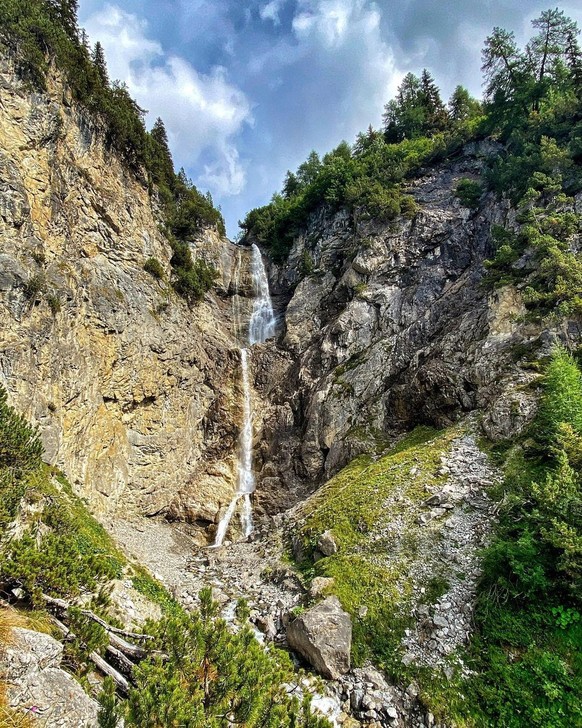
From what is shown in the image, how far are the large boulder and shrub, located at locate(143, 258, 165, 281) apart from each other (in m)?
24.8

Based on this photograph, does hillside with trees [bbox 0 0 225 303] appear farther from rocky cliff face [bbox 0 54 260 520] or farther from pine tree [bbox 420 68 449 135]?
pine tree [bbox 420 68 449 135]

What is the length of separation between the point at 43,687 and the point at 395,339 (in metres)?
25.7

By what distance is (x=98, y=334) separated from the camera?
2233 centimetres

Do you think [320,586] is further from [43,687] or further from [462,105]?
[462,105]

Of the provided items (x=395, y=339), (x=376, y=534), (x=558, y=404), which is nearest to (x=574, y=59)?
(x=395, y=339)

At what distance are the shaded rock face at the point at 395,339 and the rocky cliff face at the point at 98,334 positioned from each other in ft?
18.0

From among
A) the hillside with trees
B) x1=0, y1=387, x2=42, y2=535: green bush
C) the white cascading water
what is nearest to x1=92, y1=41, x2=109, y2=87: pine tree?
the hillside with trees

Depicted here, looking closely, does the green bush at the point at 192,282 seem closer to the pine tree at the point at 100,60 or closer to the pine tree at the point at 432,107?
the pine tree at the point at 100,60

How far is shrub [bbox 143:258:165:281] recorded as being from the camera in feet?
91.9

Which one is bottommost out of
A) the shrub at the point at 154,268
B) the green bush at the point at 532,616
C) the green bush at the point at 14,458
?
the green bush at the point at 532,616

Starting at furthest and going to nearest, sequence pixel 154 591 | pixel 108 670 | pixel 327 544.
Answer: pixel 327 544 → pixel 154 591 → pixel 108 670

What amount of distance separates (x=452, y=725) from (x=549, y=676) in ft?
7.68

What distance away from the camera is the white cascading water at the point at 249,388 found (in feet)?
81.1

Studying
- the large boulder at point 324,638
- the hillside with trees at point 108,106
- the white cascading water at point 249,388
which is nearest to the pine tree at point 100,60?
the hillside with trees at point 108,106
